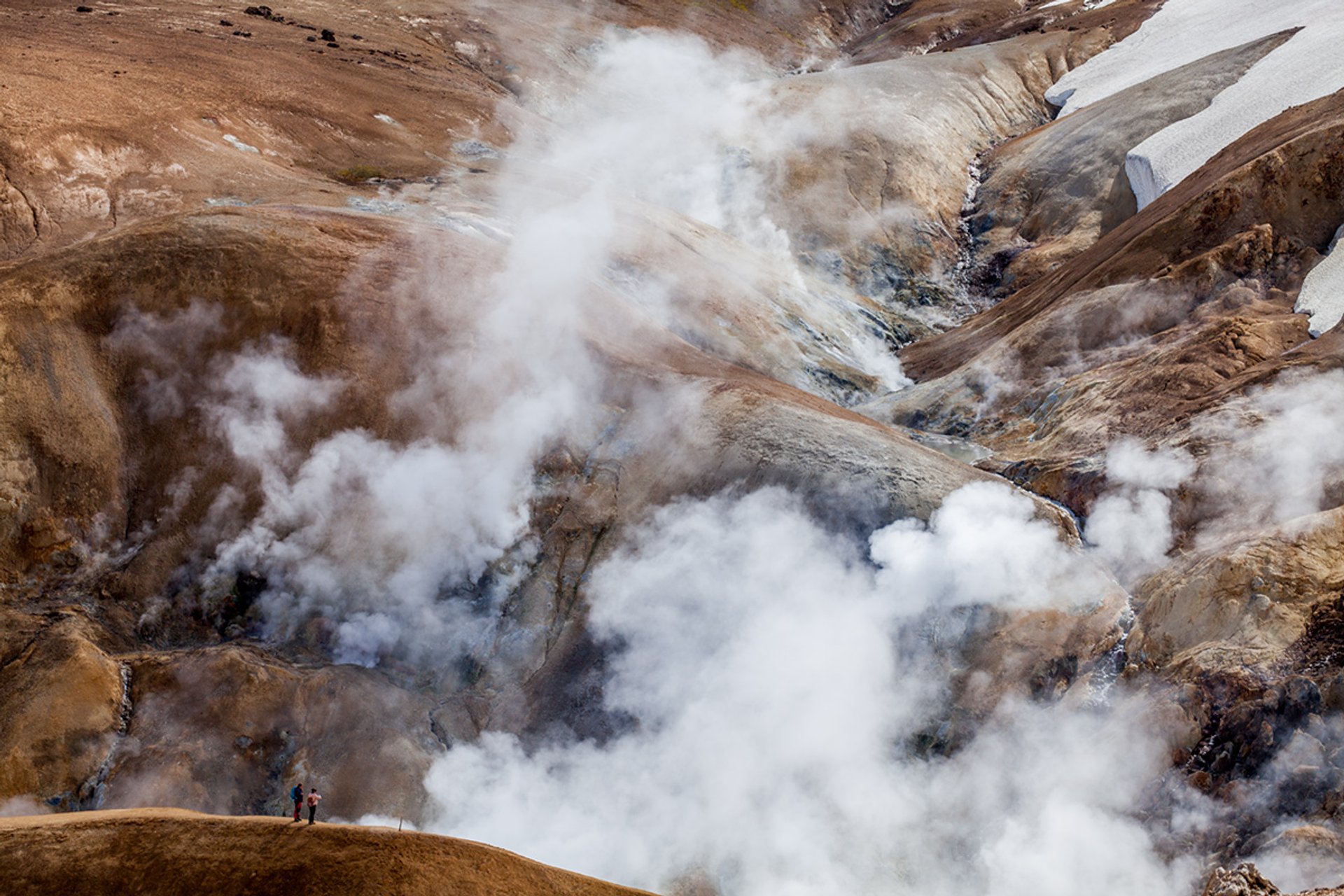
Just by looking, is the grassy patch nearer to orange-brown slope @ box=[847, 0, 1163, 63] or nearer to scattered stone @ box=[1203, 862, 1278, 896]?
scattered stone @ box=[1203, 862, 1278, 896]

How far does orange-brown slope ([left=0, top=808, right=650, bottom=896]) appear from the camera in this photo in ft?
36.1

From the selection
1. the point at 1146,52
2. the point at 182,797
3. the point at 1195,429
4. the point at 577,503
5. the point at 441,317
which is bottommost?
the point at 182,797

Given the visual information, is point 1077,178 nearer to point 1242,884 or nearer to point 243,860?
point 1242,884

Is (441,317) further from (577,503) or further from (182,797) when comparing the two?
(182,797)

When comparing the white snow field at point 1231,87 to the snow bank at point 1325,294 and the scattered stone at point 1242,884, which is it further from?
the scattered stone at point 1242,884

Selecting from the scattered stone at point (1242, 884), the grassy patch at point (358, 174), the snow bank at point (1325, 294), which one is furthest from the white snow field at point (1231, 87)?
the scattered stone at point (1242, 884)

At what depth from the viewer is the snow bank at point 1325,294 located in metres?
19.7

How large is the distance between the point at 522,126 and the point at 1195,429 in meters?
24.2

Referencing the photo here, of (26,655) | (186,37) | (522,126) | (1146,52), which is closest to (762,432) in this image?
(26,655)

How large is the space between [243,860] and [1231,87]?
109 feet

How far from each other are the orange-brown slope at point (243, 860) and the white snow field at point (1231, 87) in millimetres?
26480

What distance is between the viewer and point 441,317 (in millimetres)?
21250

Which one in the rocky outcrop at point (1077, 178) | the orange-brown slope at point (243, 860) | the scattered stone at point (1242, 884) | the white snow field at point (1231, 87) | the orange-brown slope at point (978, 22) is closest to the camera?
the scattered stone at point (1242, 884)

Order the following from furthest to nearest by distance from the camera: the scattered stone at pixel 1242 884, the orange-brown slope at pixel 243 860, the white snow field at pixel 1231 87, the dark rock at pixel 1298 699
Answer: the white snow field at pixel 1231 87 < the dark rock at pixel 1298 699 < the orange-brown slope at pixel 243 860 < the scattered stone at pixel 1242 884
